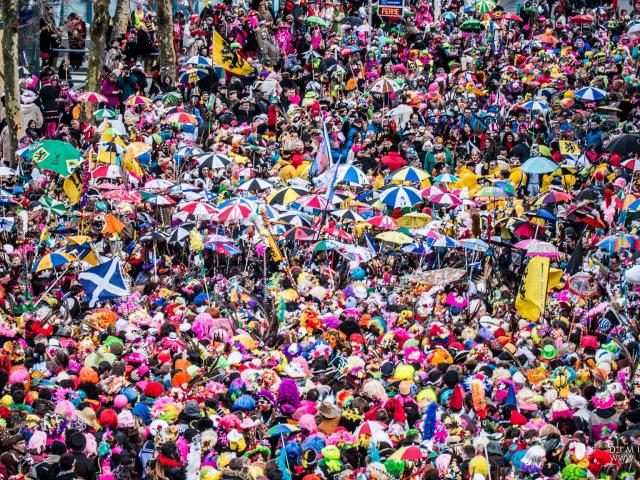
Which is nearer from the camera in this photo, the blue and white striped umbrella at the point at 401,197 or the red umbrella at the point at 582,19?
the blue and white striped umbrella at the point at 401,197

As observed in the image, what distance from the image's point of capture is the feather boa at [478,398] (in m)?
16.8

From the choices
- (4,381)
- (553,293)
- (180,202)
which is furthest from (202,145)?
(4,381)

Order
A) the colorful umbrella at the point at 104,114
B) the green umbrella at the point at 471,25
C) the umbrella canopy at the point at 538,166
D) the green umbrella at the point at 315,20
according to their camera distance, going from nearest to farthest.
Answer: the umbrella canopy at the point at 538,166, the colorful umbrella at the point at 104,114, the green umbrella at the point at 315,20, the green umbrella at the point at 471,25

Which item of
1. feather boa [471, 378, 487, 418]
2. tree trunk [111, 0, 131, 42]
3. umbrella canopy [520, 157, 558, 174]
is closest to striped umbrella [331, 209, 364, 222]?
umbrella canopy [520, 157, 558, 174]

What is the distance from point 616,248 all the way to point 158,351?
7.72m

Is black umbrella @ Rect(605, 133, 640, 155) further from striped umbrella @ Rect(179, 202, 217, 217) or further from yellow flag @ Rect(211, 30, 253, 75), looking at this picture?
yellow flag @ Rect(211, 30, 253, 75)

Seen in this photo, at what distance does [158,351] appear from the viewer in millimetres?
18125

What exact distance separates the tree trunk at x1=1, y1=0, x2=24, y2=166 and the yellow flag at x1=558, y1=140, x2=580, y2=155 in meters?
10.9

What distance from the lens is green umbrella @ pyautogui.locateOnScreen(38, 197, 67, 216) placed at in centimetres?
2291

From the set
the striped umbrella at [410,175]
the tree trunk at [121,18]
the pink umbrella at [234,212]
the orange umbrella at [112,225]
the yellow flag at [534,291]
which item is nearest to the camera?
the yellow flag at [534,291]

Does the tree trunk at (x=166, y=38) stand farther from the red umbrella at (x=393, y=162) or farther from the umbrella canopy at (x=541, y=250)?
the umbrella canopy at (x=541, y=250)

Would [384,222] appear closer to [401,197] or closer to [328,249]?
[401,197]

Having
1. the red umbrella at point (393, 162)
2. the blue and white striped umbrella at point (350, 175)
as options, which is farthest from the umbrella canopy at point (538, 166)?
the blue and white striped umbrella at point (350, 175)

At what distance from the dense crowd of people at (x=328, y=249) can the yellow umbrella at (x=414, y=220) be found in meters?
0.06
